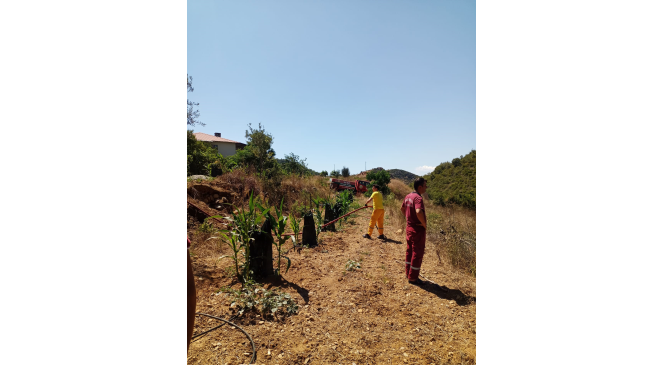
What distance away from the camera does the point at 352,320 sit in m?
2.61

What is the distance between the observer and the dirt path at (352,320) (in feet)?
6.85

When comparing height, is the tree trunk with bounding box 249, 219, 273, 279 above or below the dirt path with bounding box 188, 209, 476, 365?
above

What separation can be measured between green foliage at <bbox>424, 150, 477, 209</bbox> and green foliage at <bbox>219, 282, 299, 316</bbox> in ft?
37.3

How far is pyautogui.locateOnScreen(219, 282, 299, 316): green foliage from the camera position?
2652mm

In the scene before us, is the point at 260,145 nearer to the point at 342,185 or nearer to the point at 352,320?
the point at 342,185

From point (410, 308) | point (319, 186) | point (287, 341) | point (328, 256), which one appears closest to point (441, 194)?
point (319, 186)

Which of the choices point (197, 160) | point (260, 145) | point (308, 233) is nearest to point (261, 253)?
point (308, 233)

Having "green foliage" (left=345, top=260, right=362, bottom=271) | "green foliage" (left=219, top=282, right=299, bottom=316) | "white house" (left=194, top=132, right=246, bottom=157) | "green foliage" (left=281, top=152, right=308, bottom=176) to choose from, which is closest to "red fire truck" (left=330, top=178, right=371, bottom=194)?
"green foliage" (left=281, top=152, right=308, bottom=176)

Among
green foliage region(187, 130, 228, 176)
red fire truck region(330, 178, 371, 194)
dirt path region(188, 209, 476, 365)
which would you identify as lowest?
dirt path region(188, 209, 476, 365)

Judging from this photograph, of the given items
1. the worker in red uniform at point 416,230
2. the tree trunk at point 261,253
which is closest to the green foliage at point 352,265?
the worker in red uniform at point 416,230

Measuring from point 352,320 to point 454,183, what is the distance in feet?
52.9

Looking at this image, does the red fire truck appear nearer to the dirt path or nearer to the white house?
the dirt path

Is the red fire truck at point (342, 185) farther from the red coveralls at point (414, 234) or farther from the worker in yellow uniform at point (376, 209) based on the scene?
the red coveralls at point (414, 234)

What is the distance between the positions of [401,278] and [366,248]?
4.87ft
